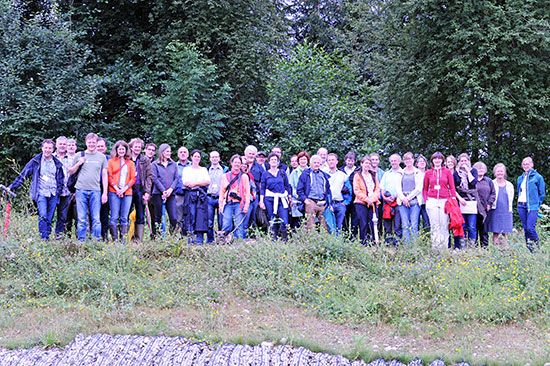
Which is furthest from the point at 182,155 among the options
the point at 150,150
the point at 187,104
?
the point at 187,104

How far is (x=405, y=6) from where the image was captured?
1714 centimetres

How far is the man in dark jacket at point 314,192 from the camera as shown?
10.6 m

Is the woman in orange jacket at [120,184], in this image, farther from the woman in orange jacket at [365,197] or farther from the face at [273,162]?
the woman in orange jacket at [365,197]

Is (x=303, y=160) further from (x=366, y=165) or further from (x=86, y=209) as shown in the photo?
(x=86, y=209)

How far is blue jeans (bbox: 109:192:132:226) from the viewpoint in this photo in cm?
989

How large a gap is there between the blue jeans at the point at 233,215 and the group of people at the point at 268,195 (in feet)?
0.06

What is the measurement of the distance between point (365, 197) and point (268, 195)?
6.09 feet

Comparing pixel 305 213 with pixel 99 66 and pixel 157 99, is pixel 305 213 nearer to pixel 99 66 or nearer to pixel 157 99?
pixel 157 99

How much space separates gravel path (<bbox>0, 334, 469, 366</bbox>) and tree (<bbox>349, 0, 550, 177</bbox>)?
1121 cm

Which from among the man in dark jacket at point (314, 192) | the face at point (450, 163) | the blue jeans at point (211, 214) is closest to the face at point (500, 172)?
the face at point (450, 163)

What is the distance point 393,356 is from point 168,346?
2.72m

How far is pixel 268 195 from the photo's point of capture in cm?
1068

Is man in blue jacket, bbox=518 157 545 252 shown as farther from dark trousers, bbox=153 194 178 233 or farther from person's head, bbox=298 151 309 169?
dark trousers, bbox=153 194 178 233

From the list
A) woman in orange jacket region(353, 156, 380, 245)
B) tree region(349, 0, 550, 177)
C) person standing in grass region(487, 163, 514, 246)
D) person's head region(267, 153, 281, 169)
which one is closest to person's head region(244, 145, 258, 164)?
person's head region(267, 153, 281, 169)
